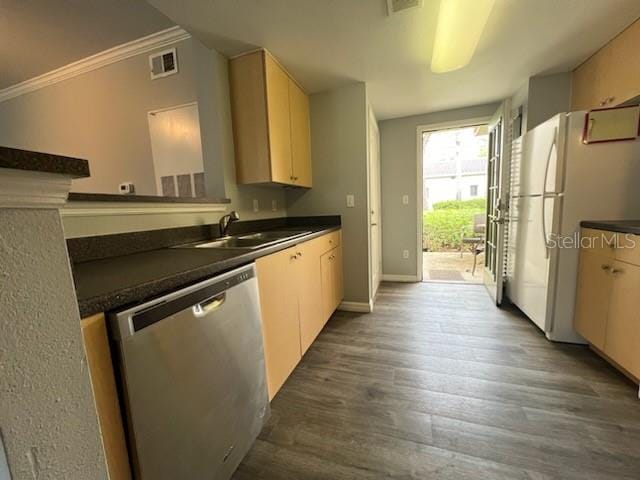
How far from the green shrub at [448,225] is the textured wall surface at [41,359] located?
6.40 m

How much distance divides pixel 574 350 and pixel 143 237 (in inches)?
112

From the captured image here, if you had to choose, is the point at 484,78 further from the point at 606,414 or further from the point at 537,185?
the point at 606,414

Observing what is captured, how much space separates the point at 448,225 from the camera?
604cm

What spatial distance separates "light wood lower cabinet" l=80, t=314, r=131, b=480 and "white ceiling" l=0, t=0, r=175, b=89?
7.35 feet

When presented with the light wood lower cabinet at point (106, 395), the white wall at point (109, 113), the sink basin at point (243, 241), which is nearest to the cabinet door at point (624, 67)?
the sink basin at point (243, 241)

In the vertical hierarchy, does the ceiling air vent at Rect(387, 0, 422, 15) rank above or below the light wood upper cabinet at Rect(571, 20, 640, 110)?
above

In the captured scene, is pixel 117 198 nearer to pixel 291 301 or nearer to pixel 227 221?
pixel 227 221

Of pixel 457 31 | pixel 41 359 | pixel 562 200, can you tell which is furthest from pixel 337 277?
pixel 41 359

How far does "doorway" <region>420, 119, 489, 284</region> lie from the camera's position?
12.6ft

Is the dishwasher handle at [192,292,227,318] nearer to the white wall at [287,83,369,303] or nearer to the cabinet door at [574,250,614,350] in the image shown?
the white wall at [287,83,369,303]

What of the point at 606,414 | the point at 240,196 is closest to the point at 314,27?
the point at 240,196

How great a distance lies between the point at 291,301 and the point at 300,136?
5.18 ft

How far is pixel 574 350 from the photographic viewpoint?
1.82 m

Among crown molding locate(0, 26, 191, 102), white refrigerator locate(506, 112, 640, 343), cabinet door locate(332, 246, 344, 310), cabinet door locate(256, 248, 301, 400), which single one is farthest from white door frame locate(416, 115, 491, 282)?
crown molding locate(0, 26, 191, 102)
